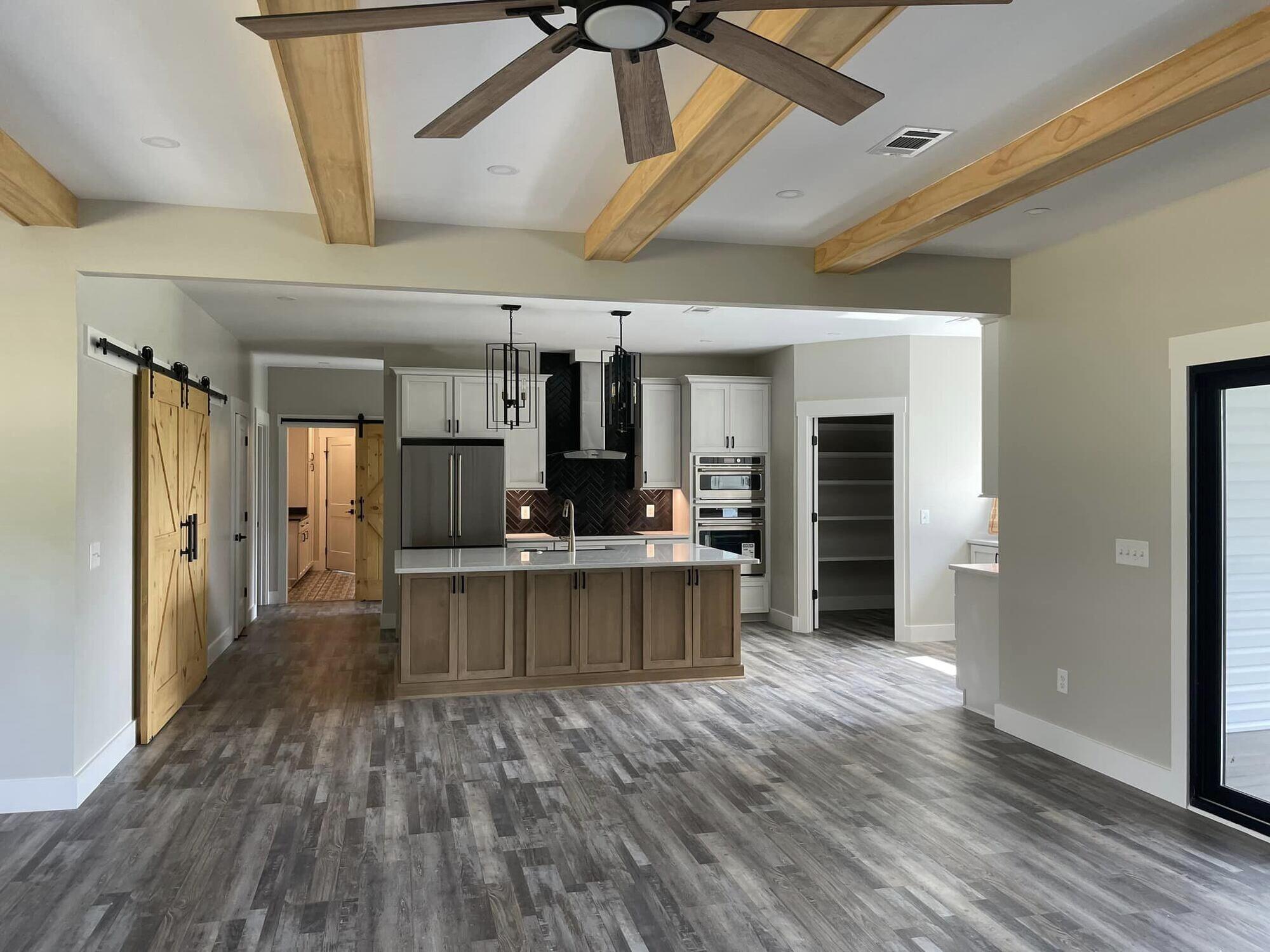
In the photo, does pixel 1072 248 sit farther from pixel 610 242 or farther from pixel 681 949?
pixel 681 949

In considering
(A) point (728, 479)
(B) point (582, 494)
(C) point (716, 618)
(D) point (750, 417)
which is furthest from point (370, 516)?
(C) point (716, 618)

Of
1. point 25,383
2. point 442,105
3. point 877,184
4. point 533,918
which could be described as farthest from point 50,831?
point 877,184

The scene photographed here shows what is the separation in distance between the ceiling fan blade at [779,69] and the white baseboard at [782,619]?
21.7 ft

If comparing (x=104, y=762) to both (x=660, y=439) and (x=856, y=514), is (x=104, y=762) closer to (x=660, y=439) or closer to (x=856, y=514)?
(x=660, y=439)

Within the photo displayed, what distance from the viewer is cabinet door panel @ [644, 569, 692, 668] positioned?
6.20 metres

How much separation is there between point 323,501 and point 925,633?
10010mm

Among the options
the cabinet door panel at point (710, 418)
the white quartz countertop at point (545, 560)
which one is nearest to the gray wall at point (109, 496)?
the white quartz countertop at point (545, 560)

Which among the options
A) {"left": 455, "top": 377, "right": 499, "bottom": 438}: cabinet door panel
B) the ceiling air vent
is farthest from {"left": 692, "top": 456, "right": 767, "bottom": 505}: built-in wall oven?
the ceiling air vent

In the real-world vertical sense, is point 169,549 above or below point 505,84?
below

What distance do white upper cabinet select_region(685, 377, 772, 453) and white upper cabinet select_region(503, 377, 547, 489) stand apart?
1436mm

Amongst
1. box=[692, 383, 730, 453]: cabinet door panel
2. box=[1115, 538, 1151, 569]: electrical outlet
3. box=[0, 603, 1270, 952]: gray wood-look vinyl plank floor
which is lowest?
box=[0, 603, 1270, 952]: gray wood-look vinyl plank floor

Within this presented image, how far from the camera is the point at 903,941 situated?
8.93 ft

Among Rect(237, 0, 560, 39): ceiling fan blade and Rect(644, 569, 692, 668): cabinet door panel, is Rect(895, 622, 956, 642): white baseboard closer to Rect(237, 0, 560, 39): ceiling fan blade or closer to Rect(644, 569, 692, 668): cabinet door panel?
Rect(644, 569, 692, 668): cabinet door panel

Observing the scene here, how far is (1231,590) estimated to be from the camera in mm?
3734
